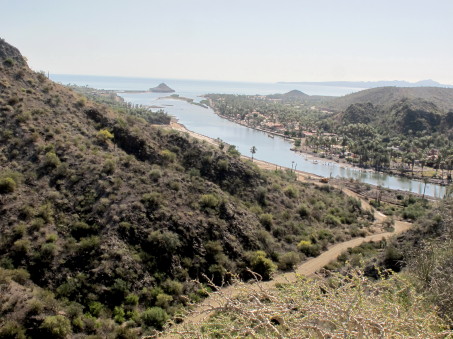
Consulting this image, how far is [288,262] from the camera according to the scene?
21.3 meters

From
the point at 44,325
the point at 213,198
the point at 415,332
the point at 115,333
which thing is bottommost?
the point at 115,333

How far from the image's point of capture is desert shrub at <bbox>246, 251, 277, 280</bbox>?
19.9m

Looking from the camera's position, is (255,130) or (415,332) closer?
(415,332)

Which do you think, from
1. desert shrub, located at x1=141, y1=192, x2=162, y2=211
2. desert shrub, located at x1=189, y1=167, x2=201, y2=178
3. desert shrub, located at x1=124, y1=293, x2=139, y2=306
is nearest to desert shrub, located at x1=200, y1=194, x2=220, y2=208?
desert shrub, located at x1=141, y1=192, x2=162, y2=211

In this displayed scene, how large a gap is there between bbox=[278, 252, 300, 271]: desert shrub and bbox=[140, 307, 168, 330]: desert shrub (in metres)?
8.60

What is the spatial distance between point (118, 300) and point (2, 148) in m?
14.0

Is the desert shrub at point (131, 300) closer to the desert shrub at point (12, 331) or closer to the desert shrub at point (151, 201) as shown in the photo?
the desert shrub at point (12, 331)

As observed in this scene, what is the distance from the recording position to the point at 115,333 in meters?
→ 13.9

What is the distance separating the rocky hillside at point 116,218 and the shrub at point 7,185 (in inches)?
2.1

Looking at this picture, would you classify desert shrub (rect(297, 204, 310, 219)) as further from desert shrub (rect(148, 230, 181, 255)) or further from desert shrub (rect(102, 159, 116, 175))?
desert shrub (rect(102, 159, 116, 175))

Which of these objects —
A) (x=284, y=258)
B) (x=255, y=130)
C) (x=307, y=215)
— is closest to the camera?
(x=284, y=258)

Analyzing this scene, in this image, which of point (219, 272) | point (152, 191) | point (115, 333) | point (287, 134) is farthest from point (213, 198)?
point (287, 134)

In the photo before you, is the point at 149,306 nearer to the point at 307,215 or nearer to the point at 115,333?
the point at 115,333

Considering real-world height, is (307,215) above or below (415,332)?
below
